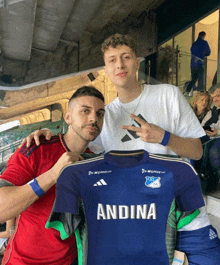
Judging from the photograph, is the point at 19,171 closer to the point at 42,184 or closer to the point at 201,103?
the point at 42,184

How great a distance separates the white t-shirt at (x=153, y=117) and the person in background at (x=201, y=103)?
20.7 inches

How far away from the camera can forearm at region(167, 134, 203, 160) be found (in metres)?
0.93

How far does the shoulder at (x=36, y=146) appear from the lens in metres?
0.91

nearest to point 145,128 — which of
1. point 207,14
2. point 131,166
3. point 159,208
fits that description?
point 131,166

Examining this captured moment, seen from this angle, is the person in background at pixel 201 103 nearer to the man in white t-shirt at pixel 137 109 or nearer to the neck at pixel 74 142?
the man in white t-shirt at pixel 137 109

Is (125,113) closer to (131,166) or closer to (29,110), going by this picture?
(131,166)

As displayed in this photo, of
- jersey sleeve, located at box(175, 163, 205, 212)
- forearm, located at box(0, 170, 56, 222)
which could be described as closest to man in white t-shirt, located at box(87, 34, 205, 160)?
jersey sleeve, located at box(175, 163, 205, 212)

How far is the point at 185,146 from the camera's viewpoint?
96 cm

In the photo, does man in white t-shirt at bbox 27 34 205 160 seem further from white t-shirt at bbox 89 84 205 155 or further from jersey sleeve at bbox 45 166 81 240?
jersey sleeve at bbox 45 166 81 240

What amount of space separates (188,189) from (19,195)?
0.60m

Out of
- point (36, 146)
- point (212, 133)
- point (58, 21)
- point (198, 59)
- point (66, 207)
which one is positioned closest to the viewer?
point (66, 207)

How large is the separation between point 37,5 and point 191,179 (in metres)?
1.12

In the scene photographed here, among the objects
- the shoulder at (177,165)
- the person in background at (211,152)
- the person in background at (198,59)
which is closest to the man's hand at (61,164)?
the shoulder at (177,165)

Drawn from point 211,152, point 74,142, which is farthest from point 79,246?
point 211,152
